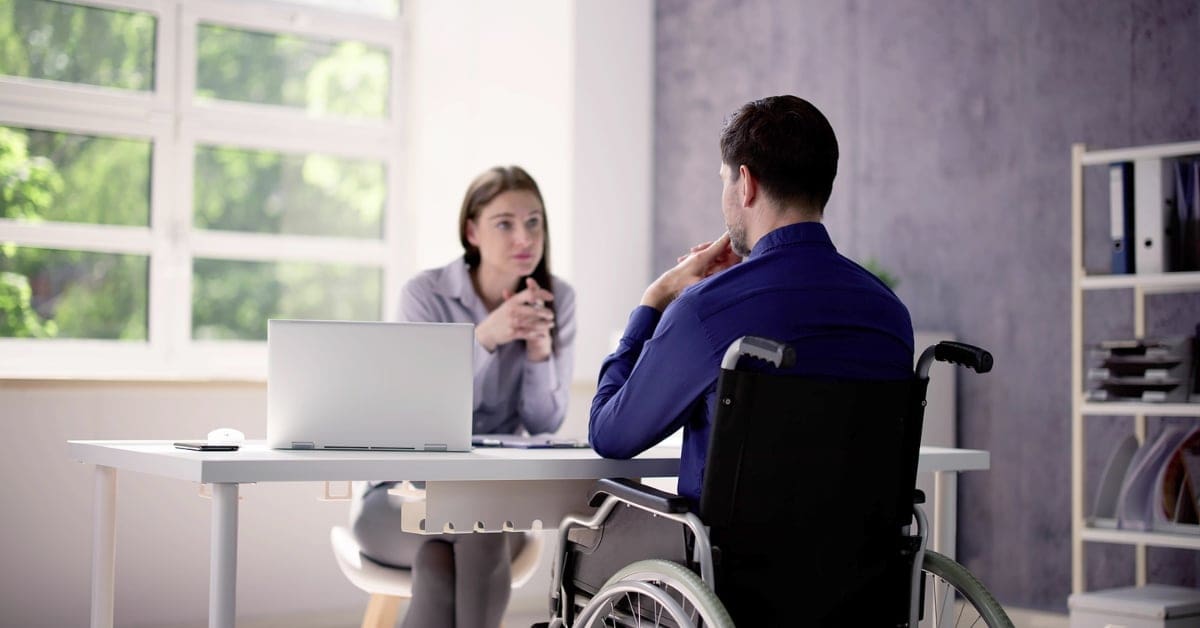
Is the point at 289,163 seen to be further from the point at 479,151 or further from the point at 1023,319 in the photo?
the point at 1023,319

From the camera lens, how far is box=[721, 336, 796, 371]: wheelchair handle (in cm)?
159

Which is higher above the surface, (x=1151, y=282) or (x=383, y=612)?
(x=1151, y=282)

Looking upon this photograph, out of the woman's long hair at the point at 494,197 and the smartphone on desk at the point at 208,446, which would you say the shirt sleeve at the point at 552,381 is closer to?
the woman's long hair at the point at 494,197

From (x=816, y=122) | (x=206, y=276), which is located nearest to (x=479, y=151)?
(x=206, y=276)

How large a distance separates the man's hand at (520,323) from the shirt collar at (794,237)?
94cm

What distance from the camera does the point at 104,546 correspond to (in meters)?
2.18

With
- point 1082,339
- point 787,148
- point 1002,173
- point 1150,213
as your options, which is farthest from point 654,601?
point 1002,173

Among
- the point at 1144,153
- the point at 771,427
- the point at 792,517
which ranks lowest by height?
the point at 792,517

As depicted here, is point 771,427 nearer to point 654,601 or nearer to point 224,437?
point 654,601

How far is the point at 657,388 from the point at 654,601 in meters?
0.31

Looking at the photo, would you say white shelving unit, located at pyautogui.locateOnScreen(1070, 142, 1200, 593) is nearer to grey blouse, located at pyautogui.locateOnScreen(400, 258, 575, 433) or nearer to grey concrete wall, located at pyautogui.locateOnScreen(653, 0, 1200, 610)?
grey concrete wall, located at pyautogui.locateOnScreen(653, 0, 1200, 610)

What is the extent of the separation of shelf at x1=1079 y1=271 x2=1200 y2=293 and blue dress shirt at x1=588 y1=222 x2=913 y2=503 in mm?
1670

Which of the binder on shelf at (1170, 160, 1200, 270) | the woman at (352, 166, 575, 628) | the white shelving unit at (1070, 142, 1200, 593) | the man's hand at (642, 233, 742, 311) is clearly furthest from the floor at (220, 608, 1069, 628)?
the man's hand at (642, 233, 742, 311)

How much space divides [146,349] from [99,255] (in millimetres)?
370
